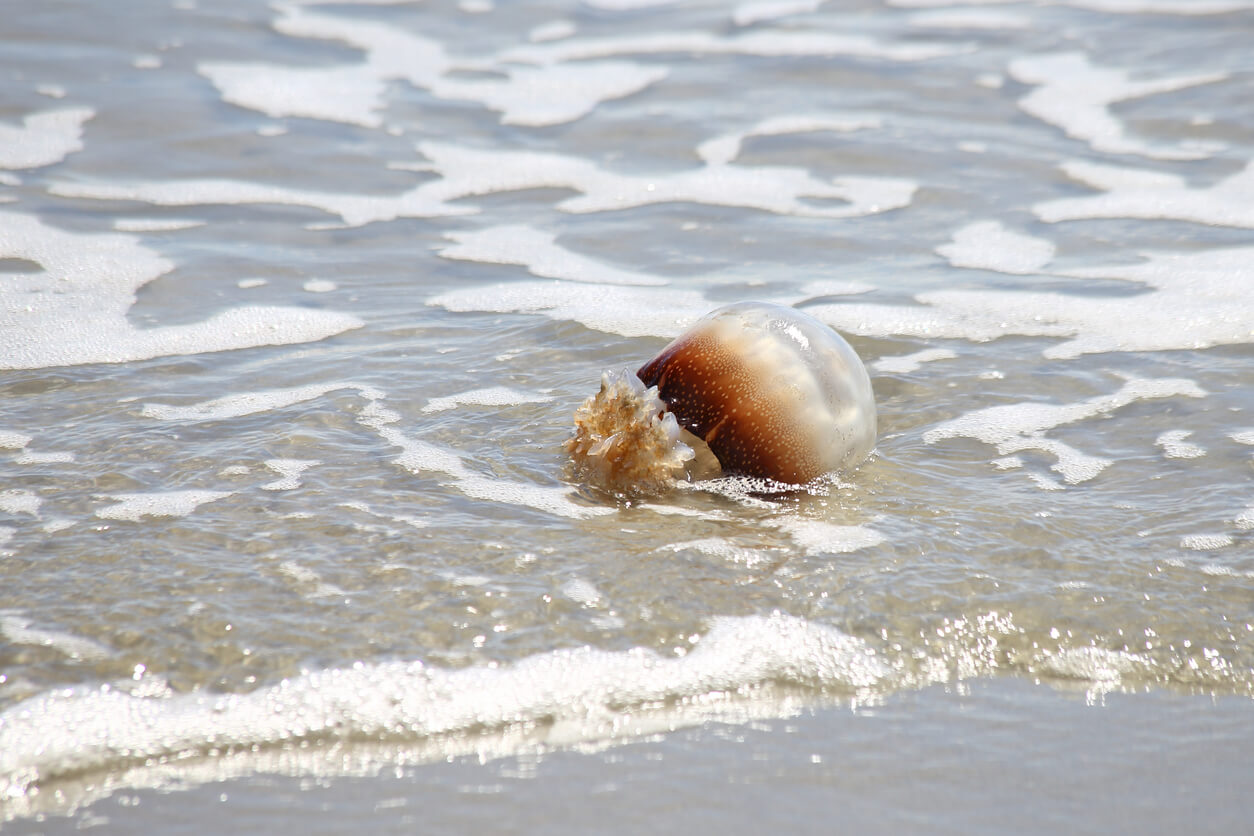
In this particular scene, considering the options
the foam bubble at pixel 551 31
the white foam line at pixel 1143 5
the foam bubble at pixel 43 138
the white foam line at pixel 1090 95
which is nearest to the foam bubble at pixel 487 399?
the foam bubble at pixel 43 138

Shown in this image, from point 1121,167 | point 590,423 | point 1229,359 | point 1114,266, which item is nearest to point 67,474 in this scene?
point 590,423

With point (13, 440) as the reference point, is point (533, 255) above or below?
above

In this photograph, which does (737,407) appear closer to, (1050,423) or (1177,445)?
(1050,423)

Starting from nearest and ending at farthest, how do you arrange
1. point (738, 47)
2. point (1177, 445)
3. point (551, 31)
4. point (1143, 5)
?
point (1177, 445) < point (738, 47) < point (551, 31) < point (1143, 5)

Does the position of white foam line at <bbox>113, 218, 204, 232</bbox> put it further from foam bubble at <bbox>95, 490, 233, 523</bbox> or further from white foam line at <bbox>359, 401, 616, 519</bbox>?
foam bubble at <bbox>95, 490, 233, 523</bbox>

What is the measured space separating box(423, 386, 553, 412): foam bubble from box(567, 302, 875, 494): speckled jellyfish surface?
784mm

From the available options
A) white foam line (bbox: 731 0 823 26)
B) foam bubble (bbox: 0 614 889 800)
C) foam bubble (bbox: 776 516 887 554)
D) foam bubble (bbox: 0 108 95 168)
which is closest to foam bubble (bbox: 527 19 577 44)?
white foam line (bbox: 731 0 823 26)

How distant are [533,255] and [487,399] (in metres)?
1.88

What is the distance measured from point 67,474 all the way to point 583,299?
94.0 inches

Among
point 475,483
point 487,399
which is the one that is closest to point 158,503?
point 475,483

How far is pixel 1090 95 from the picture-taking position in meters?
8.57

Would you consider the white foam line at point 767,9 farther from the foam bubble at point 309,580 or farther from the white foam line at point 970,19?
the foam bubble at point 309,580

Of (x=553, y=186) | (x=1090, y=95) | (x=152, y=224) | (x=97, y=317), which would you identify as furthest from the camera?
(x=1090, y=95)

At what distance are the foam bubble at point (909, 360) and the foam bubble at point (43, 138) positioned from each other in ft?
16.2
